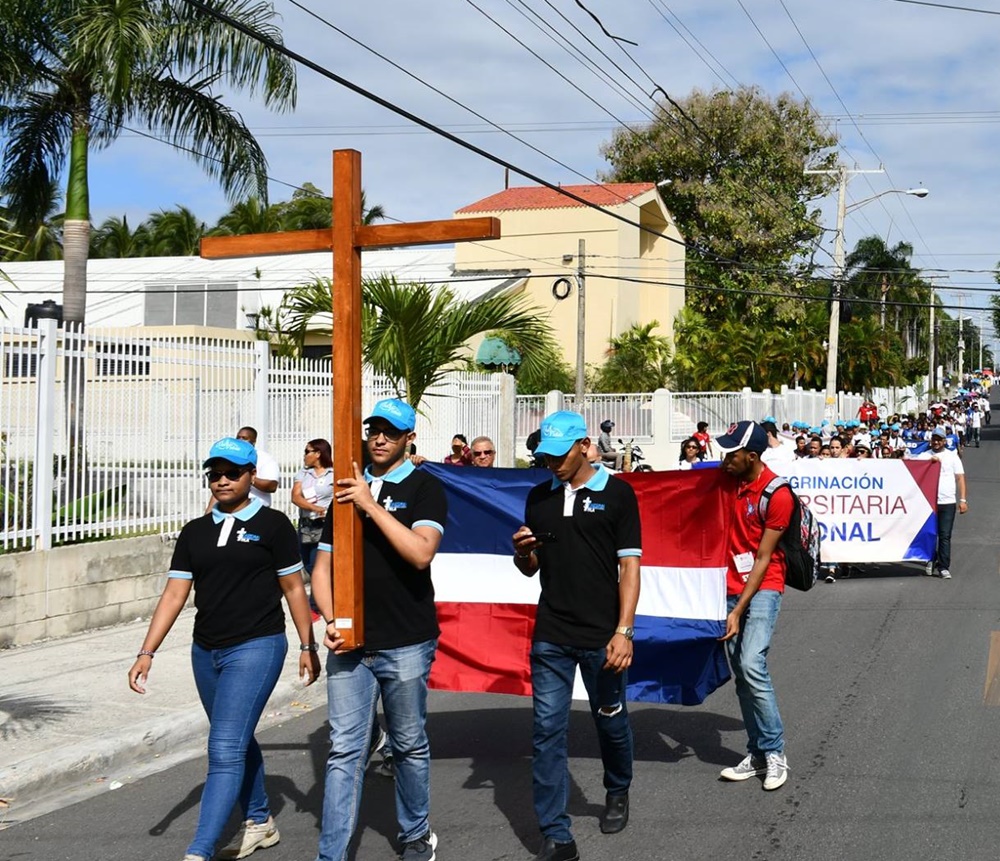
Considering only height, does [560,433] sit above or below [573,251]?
below

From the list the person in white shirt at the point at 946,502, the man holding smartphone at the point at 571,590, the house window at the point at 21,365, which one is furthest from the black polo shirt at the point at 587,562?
the person in white shirt at the point at 946,502

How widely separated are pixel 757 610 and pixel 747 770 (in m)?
0.88

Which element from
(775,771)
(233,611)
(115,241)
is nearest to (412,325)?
(775,771)

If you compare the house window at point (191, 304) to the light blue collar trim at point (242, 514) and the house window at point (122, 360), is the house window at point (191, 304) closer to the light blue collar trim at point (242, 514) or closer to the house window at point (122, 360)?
the house window at point (122, 360)

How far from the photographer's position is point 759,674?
6430 millimetres

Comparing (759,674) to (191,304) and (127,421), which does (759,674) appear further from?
(191,304)

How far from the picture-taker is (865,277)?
81625 millimetres

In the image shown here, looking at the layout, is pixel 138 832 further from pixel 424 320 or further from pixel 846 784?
pixel 424 320

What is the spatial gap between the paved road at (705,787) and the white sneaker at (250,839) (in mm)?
54

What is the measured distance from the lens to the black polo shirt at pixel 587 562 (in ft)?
17.7

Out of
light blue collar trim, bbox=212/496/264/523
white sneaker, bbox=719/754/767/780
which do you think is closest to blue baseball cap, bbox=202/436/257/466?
light blue collar trim, bbox=212/496/264/523

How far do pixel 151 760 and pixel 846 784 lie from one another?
4.00 metres

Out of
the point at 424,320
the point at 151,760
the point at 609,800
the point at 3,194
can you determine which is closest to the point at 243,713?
the point at 609,800

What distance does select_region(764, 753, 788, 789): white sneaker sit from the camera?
638cm
